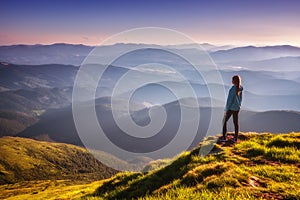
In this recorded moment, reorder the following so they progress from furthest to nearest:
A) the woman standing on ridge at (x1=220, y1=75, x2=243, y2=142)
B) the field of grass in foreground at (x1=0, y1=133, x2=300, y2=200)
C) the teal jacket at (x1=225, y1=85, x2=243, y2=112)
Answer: the teal jacket at (x1=225, y1=85, x2=243, y2=112) → the woman standing on ridge at (x1=220, y1=75, x2=243, y2=142) → the field of grass in foreground at (x1=0, y1=133, x2=300, y2=200)

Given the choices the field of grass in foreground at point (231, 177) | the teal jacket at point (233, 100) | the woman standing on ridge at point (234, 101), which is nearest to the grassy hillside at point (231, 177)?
the field of grass in foreground at point (231, 177)

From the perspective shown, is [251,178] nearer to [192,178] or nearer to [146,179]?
[192,178]

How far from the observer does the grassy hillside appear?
729 cm

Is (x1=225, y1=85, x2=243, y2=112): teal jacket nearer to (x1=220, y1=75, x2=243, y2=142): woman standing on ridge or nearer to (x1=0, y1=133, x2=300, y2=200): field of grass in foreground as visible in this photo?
(x1=220, y1=75, x2=243, y2=142): woman standing on ridge

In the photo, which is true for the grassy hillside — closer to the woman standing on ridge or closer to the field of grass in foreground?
the field of grass in foreground

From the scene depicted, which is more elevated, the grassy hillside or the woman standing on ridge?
the woman standing on ridge

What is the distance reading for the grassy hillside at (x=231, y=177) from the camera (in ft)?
23.9

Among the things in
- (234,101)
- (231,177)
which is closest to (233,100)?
(234,101)

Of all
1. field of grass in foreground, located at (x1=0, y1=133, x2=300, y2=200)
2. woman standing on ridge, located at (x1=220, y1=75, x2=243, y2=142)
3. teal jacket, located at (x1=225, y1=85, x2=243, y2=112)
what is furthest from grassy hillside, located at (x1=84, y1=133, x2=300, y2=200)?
teal jacket, located at (x1=225, y1=85, x2=243, y2=112)

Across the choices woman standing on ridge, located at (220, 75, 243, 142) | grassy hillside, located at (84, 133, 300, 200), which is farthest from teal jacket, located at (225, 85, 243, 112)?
grassy hillside, located at (84, 133, 300, 200)

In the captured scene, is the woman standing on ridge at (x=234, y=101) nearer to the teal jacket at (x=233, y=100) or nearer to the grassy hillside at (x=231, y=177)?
the teal jacket at (x=233, y=100)

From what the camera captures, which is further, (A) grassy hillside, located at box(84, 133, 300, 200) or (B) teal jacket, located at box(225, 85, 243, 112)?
(B) teal jacket, located at box(225, 85, 243, 112)

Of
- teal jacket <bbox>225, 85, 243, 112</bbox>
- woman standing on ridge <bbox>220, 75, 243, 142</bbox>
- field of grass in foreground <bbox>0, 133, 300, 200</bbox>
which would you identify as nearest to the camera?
field of grass in foreground <bbox>0, 133, 300, 200</bbox>

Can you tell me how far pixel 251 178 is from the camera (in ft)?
28.9
